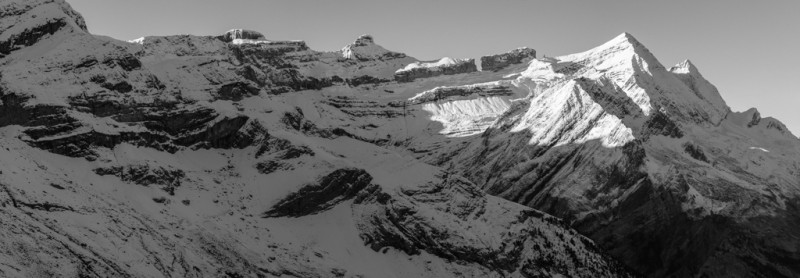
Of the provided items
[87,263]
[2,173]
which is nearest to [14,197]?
[2,173]

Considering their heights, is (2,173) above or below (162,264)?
above

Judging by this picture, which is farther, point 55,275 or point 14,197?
point 14,197

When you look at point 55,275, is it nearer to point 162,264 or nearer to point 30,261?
point 30,261

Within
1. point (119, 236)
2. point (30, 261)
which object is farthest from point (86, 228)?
point (30, 261)

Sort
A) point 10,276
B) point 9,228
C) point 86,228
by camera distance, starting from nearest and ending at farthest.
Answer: point 10,276, point 9,228, point 86,228

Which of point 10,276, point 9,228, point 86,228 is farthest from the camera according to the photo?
point 86,228

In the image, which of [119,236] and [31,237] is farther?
[119,236]

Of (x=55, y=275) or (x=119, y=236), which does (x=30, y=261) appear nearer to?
(x=55, y=275)

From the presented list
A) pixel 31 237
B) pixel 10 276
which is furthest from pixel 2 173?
pixel 10 276
